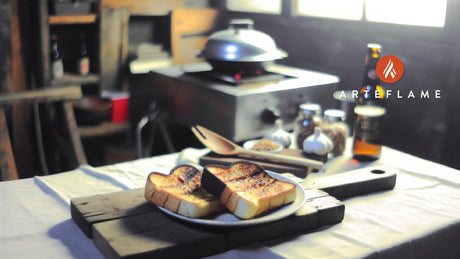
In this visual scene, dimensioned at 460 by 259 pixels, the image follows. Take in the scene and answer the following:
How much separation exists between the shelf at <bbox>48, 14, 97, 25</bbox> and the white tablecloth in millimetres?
1666

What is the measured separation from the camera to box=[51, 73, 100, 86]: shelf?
114 inches

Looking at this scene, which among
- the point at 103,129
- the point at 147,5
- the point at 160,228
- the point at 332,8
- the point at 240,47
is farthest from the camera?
the point at 147,5

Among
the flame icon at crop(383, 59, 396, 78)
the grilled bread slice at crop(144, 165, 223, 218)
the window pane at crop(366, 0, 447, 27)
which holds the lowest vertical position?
the grilled bread slice at crop(144, 165, 223, 218)

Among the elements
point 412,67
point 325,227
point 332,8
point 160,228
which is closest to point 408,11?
point 412,67

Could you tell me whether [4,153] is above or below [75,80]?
below

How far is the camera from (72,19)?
2848 mm

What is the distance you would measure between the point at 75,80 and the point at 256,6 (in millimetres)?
1217

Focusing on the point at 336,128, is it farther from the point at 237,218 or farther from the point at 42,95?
the point at 42,95

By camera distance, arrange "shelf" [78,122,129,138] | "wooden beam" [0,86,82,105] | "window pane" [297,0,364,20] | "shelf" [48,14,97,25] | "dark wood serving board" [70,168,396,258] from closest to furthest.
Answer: "dark wood serving board" [70,168,396,258] < "wooden beam" [0,86,82,105] < "window pane" [297,0,364,20] < "shelf" [48,14,97,25] < "shelf" [78,122,129,138]

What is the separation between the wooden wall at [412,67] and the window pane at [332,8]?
58mm

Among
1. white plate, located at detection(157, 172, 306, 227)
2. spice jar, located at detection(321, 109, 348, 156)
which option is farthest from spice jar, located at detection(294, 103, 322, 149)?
white plate, located at detection(157, 172, 306, 227)

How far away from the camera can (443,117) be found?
7.22 feet

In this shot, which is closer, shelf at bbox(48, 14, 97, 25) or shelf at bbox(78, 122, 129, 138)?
shelf at bbox(48, 14, 97, 25)

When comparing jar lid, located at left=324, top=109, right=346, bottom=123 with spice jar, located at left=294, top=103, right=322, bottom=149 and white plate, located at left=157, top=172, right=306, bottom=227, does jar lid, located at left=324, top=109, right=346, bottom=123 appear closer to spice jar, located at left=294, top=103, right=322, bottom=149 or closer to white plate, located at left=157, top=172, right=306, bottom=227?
spice jar, located at left=294, top=103, right=322, bottom=149
